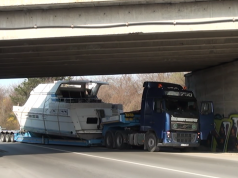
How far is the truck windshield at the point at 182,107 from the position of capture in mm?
20078

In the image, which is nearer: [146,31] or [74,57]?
[146,31]

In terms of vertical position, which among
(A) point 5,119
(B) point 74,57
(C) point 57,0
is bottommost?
(A) point 5,119

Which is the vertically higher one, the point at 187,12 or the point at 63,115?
the point at 187,12

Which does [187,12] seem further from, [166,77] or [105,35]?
[166,77]

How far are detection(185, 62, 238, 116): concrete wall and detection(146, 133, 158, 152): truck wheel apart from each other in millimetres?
5233

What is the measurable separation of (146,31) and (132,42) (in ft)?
7.63

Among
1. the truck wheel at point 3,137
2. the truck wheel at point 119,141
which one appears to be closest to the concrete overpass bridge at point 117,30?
the truck wheel at point 119,141

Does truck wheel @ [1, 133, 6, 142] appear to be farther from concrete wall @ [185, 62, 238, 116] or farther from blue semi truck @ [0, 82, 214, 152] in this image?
concrete wall @ [185, 62, 238, 116]

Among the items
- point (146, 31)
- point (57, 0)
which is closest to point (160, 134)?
point (146, 31)

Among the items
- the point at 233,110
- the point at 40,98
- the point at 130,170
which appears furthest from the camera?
the point at 40,98

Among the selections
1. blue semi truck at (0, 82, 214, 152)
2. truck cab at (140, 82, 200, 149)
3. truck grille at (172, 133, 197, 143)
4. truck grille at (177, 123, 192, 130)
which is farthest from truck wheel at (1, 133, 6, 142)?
truck grille at (177, 123, 192, 130)

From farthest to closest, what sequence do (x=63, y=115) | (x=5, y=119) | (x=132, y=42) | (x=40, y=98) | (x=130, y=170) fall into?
(x=5, y=119)
(x=40, y=98)
(x=63, y=115)
(x=132, y=42)
(x=130, y=170)

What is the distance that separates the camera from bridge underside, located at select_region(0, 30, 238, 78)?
16.4 meters

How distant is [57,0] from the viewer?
47.0ft
